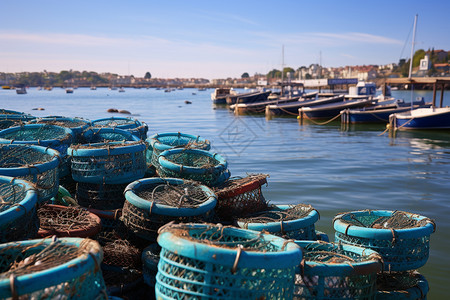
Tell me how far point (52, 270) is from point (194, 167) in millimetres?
2593

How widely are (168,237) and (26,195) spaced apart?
50.5 inches

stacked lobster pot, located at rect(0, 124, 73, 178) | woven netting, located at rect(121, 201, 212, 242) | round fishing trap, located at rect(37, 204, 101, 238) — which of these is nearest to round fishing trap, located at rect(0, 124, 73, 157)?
stacked lobster pot, located at rect(0, 124, 73, 178)

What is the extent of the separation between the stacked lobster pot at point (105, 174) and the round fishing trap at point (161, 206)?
475 mm

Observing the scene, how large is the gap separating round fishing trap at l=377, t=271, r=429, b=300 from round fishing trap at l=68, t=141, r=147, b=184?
2718 mm

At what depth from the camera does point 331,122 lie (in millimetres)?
30203

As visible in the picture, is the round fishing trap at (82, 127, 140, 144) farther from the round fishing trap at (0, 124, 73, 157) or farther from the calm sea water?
the calm sea water

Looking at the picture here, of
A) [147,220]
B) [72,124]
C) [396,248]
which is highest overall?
[72,124]

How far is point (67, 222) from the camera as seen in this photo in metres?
3.45

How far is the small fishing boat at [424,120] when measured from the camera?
856 inches

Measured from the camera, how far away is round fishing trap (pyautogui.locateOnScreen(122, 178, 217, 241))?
3193mm

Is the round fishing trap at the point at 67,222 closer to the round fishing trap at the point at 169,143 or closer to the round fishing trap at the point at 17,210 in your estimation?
the round fishing trap at the point at 17,210

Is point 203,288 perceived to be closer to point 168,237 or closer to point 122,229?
point 168,237

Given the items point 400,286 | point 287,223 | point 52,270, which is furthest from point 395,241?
point 52,270

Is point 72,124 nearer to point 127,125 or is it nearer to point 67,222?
point 127,125
